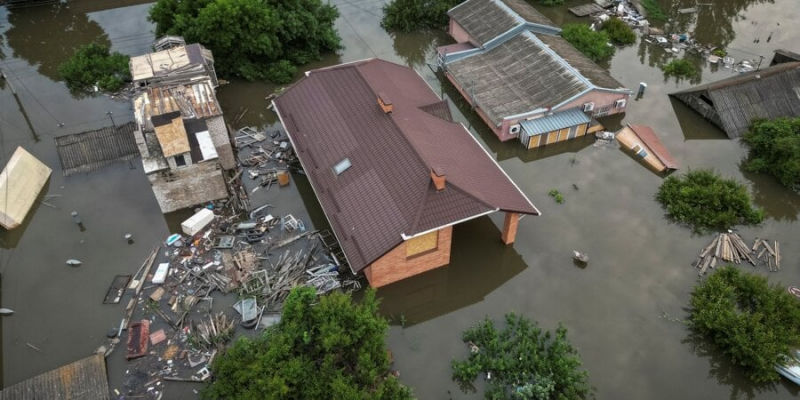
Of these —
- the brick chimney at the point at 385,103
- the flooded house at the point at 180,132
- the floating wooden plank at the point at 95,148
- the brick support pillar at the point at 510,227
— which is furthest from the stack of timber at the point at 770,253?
the floating wooden plank at the point at 95,148

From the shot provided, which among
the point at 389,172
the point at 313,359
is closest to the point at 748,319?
the point at 389,172

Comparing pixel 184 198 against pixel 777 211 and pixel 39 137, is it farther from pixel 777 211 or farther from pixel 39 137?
pixel 777 211

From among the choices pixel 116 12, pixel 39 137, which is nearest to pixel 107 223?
pixel 39 137

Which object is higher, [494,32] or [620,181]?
A: [494,32]

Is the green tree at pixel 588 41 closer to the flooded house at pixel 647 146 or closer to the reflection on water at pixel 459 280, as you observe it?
the flooded house at pixel 647 146

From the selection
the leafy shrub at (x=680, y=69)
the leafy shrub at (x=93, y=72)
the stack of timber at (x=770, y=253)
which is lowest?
the stack of timber at (x=770, y=253)

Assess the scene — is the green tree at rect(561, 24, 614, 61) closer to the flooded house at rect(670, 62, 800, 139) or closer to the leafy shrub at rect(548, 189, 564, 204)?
the flooded house at rect(670, 62, 800, 139)
